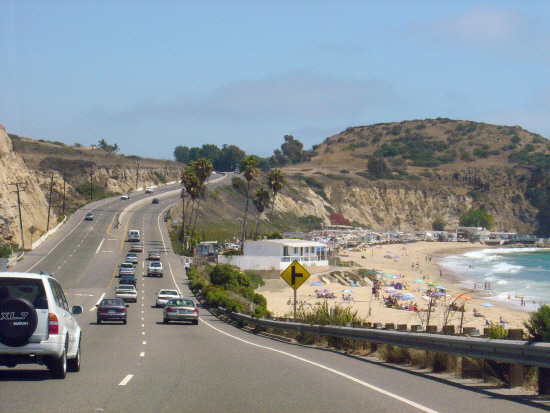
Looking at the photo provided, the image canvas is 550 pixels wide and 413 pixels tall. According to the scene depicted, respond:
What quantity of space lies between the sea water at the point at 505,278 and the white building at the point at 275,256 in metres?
17.5

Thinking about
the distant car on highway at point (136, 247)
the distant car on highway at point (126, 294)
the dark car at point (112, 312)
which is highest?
the distant car on highway at point (136, 247)

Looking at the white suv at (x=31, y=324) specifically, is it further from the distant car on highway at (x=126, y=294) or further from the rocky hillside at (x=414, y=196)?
the rocky hillside at (x=414, y=196)

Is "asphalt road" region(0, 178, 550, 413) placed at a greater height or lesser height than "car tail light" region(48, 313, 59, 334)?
lesser

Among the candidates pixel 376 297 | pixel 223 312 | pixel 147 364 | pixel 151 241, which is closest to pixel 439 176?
pixel 151 241

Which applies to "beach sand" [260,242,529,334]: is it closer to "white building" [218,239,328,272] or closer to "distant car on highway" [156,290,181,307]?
"white building" [218,239,328,272]

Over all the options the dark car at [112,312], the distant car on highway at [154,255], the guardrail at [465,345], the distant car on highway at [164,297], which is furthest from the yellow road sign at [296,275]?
the distant car on highway at [154,255]

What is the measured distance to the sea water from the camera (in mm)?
57147

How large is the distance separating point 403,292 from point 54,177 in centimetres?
8275

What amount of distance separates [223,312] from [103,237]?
49205 millimetres

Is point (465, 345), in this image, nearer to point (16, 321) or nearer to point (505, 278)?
point (16, 321)

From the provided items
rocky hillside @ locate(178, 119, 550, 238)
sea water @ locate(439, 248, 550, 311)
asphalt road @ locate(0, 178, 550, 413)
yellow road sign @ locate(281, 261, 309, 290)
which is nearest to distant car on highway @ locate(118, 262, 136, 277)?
sea water @ locate(439, 248, 550, 311)

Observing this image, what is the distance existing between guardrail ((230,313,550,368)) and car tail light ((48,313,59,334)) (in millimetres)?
6415

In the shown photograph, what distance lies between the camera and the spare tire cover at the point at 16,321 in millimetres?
9203

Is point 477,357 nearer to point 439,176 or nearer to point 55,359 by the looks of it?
point 55,359
